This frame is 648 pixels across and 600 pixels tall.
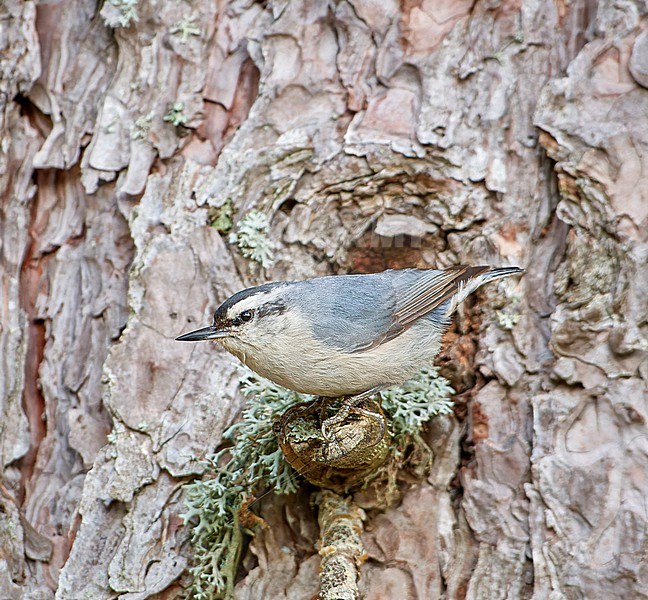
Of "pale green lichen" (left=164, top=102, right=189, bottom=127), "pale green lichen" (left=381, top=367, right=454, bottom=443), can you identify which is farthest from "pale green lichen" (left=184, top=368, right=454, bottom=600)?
"pale green lichen" (left=164, top=102, right=189, bottom=127)

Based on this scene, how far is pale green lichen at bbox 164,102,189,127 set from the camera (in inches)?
143

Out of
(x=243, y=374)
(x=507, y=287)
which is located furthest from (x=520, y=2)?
(x=243, y=374)

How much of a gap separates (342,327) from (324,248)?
0.63 meters

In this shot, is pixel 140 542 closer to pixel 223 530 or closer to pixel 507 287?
pixel 223 530

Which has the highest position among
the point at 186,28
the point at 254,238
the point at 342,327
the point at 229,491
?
the point at 186,28

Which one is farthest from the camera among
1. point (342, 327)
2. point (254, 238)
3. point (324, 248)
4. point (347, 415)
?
point (324, 248)

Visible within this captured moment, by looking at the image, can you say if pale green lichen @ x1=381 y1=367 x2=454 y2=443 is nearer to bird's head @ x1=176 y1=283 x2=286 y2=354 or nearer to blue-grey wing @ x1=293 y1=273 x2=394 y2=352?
blue-grey wing @ x1=293 y1=273 x2=394 y2=352

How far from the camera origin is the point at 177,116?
363 cm

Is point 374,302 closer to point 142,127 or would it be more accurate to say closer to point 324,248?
point 324,248

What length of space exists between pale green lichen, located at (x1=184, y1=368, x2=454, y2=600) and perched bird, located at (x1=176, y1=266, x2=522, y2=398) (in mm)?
163

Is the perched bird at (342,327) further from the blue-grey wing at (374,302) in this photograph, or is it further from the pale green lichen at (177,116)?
the pale green lichen at (177,116)

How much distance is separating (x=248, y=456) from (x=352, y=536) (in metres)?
0.52

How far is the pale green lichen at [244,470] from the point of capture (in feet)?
9.94

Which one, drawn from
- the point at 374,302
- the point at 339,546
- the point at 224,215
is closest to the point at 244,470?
the point at 339,546
